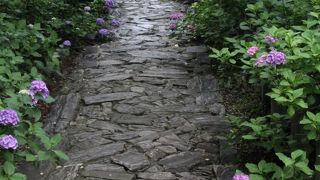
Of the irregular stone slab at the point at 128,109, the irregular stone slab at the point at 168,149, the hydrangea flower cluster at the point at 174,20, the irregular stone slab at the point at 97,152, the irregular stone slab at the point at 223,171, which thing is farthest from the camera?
the hydrangea flower cluster at the point at 174,20

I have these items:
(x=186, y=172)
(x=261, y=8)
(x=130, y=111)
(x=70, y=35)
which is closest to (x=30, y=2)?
(x=70, y=35)

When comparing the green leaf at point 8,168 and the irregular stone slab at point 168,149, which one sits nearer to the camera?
the green leaf at point 8,168

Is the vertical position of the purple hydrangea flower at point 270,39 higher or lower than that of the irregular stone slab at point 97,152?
higher

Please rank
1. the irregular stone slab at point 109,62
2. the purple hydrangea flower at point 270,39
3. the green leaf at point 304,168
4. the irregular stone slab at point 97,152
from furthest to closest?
1. the irregular stone slab at point 109,62
2. the irregular stone slab at point 97,152
3. the purple hydrangea flower at point 270,39
4. the green leaf at point 304,168

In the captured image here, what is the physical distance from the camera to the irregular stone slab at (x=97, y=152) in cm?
384

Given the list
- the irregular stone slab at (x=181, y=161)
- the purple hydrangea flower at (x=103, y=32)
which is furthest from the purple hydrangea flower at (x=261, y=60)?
the purple hydrangea flower at (x=103, y=32)

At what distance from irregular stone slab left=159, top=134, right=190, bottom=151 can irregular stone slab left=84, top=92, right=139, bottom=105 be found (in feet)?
3.51

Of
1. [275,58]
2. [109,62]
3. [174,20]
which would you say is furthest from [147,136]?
[174,20]

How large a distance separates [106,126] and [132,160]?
0.75m

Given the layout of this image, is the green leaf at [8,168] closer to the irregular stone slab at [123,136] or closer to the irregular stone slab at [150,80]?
the irregular stone slab at [123,136]

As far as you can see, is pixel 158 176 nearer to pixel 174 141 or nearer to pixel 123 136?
pixel 174 141

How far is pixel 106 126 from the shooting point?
4.45m

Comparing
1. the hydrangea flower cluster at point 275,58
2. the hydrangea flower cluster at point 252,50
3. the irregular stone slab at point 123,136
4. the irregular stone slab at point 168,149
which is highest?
the hydrangea flower cluster at point 275,58

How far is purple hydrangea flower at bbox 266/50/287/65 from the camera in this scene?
9.87 feet
